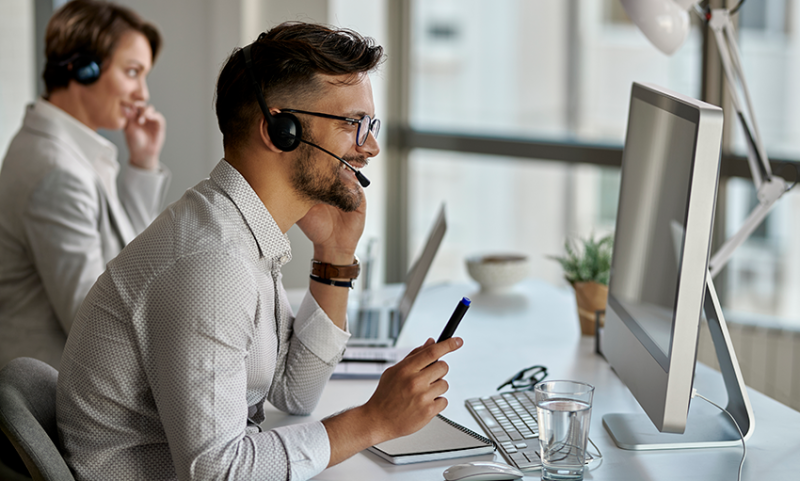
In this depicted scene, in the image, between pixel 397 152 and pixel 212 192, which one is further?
pixel 397 152

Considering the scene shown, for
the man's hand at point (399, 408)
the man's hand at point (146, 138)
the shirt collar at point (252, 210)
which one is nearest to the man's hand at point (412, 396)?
the man's hand at point (399, 408)

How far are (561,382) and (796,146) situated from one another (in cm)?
173

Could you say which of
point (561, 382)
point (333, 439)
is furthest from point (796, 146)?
point (333, 439)

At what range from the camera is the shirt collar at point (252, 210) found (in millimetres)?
1054

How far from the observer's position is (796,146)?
233 cm

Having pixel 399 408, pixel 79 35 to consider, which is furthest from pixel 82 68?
pixel 399 408

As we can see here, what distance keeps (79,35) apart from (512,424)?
1747mm

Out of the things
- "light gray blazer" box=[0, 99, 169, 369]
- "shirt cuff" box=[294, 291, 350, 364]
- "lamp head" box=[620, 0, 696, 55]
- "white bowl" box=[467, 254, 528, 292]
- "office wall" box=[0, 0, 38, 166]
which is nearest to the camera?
"shirt cuff" box=[294, 291, 350, 364]

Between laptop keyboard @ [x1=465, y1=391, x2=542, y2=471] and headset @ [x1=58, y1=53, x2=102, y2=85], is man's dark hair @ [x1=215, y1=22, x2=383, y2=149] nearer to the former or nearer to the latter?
laptop keyboard @ [x1=465, y1=391, x2=542, y2=471]

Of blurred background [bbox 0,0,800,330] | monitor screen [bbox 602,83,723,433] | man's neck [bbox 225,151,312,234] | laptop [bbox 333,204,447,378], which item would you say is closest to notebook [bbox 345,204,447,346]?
laptop [bbox 333,204,447,378]

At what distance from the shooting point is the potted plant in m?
1.68

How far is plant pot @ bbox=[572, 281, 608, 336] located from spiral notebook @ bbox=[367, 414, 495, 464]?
62 cm

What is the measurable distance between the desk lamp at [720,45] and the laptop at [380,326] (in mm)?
596

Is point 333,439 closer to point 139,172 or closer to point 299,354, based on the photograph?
point 299,354
